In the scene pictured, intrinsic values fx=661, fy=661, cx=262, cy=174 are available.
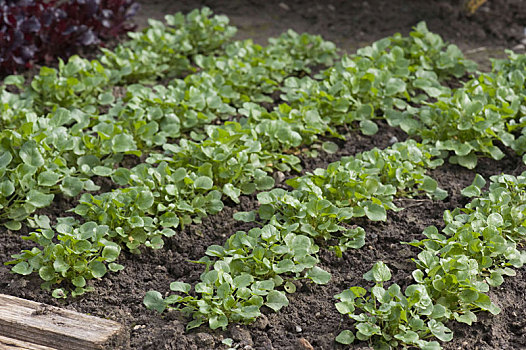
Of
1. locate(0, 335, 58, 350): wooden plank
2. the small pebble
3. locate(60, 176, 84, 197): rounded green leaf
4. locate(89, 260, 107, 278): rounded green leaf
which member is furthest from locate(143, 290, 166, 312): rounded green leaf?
the small pebble

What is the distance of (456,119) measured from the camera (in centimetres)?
381

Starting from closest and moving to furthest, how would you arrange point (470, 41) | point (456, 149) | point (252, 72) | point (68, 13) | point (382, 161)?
point (382, 161)
point (456, 149)
point (252, 72)
point (68, 13)
point (470, 41)

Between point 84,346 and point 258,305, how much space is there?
2.21 feet

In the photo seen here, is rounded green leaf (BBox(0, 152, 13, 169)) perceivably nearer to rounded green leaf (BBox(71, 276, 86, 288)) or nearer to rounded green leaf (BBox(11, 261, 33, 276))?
rounded green leaf (BBox(11, 261, 33, 276))

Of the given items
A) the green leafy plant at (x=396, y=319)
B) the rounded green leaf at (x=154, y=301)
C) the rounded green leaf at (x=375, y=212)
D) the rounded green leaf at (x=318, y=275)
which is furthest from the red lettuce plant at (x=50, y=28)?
the green leafy plant at (x=396, y=319)

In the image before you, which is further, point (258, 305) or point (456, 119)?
point (456, 119)

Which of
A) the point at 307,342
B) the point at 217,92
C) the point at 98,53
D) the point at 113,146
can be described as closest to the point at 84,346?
the point at 307,342

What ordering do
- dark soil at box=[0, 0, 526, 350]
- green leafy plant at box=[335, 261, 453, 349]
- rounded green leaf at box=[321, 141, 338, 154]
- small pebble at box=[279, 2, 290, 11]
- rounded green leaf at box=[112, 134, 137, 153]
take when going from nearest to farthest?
1. green leafy plant at box=[335, 261, 453, 349]
2. dark soil at box=[0, 0, 526, 350]
3. rounded green leaf at box=[112, 134, 137, 153]
4. rounded green leaf at box=[321, 141, 338, 154]
5. small pebble at box=[279, 2, 290, 11]

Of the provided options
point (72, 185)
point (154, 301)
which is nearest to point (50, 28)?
point (72, 185)

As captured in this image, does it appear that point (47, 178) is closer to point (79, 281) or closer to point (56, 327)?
point (79, 281)

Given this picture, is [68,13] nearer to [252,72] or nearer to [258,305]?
[252,72]

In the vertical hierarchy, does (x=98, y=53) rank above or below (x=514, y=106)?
below

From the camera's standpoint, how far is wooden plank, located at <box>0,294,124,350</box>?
248 cm

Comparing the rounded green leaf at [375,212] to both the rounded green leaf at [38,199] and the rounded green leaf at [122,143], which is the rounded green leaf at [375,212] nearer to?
the rounded green leaf at [122,143]
